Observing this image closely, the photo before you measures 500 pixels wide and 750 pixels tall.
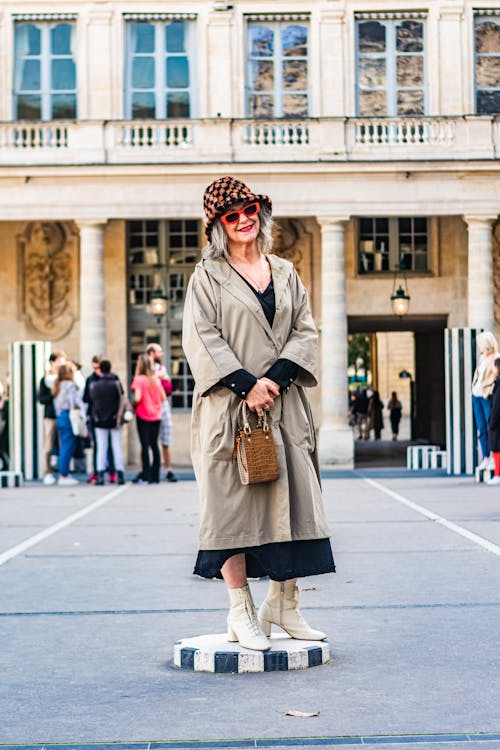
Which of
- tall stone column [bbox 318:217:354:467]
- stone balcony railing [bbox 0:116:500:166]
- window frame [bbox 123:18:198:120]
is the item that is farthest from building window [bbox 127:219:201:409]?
tall stone column [bbox 318:217:354:467]

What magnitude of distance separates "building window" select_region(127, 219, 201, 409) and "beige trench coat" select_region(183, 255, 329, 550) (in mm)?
24979

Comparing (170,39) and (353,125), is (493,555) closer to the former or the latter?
(353,125)

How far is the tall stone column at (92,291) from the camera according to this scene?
29109mm

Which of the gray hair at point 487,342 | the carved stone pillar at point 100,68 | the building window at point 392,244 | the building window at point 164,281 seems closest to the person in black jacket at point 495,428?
the gray hair at point 487,342

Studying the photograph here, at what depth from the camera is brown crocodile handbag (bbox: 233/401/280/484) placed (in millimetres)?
6535

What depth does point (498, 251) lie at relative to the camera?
1241 inches

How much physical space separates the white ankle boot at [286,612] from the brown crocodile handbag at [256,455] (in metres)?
0.55

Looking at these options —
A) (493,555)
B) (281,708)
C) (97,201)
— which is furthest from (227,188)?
(97,201)

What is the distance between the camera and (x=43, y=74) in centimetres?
3027

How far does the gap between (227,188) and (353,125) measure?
22629 mm

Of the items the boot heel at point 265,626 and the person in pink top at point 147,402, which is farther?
the person in pink top at point 147,402

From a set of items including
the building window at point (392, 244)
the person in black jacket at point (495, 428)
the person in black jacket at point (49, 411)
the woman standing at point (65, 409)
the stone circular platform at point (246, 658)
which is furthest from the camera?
the building window at point (392, 244)

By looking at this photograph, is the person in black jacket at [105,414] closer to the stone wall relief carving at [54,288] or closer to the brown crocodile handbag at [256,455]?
the stone wall relief carving at [54,288]

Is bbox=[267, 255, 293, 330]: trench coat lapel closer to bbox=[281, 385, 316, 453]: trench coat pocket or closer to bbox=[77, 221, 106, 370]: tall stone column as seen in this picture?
bbox=[281, 385, 316, 453]: trench coat pocket
